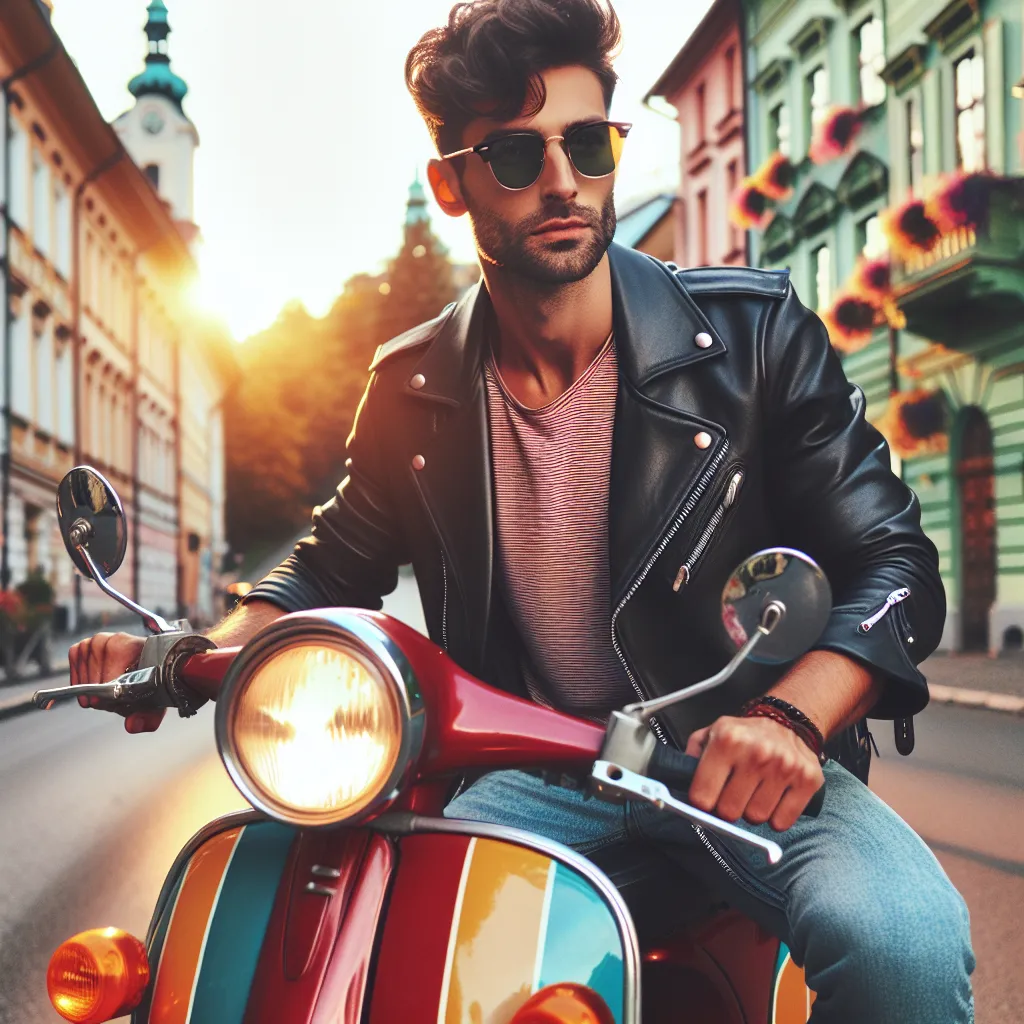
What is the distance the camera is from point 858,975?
1.45 metres

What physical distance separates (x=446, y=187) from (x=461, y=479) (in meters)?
0.49

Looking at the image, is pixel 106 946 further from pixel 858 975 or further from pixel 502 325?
pixel 502 325

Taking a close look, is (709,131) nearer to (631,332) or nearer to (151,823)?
(151,823)

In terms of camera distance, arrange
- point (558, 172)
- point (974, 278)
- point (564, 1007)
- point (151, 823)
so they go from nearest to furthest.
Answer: point (564, 1007) < point (558, 172) < point (151, 823) < point (974, 278)

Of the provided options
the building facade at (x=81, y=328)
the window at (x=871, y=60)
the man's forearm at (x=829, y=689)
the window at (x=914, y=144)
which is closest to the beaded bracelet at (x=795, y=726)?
the man's forearm at (x=829, y=689)

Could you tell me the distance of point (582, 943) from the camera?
1.36 m

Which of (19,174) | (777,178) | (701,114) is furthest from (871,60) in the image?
(19,174)

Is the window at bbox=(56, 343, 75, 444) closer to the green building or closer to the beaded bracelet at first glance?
the green building

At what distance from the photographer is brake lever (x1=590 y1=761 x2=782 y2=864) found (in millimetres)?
1298

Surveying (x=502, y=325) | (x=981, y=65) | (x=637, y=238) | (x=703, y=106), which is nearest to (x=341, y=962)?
(x=502, y=325)

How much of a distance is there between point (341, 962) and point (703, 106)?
104 feet

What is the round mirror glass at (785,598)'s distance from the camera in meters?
1.27

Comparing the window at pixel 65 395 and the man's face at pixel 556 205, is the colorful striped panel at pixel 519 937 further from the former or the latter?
the window at pixel 65 395

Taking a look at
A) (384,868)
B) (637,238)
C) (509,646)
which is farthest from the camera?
(637,238)
